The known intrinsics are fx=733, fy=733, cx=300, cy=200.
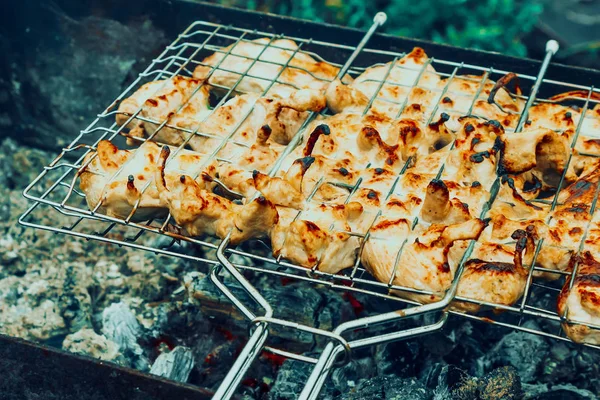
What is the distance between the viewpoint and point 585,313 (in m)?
2.61

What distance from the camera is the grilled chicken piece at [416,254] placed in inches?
107

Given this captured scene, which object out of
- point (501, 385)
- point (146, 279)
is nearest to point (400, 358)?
point (501, 385)

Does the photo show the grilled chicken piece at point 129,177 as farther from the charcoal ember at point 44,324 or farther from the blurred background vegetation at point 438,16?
the blurred background vegetation at point 438,16

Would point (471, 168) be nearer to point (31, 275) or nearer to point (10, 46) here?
point (31, 275)

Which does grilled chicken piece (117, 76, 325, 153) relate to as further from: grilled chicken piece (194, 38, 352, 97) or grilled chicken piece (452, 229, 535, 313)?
grilled chicken piece (452, 229, 535, 313)

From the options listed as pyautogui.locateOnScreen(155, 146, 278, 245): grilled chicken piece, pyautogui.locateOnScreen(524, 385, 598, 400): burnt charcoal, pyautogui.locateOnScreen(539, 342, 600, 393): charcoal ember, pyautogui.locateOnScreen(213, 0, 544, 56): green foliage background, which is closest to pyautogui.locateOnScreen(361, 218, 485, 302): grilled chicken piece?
pyautogui.locateOnScreen(155, 146, 278, 245): grilled chicken piece

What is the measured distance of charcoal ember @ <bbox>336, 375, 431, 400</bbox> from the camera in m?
3.09

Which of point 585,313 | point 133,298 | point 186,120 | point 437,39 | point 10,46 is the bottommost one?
point 133,298

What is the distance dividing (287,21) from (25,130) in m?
2.25

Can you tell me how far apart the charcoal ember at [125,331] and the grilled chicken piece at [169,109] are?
98 centimetres

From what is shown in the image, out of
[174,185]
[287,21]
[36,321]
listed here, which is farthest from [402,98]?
[36,321]

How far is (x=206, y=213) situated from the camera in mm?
3020

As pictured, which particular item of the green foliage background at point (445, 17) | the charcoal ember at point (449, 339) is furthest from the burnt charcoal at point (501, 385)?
the green foliage background at point (445, 17)

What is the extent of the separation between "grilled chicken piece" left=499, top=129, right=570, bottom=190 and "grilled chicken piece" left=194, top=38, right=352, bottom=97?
1064 millimetres
